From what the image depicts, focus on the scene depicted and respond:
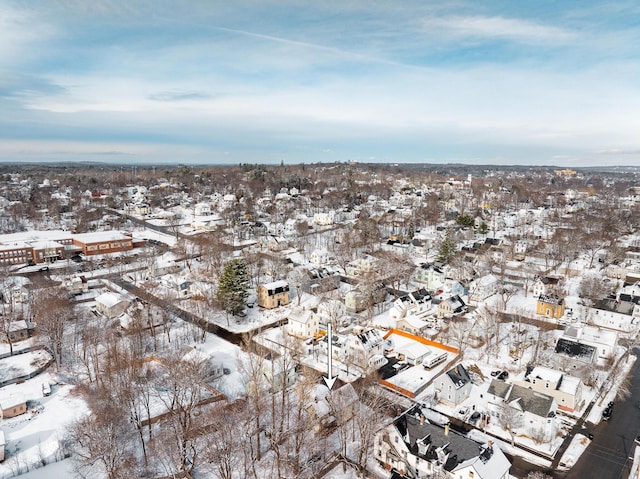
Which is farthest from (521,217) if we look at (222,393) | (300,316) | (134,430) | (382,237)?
(134,430)

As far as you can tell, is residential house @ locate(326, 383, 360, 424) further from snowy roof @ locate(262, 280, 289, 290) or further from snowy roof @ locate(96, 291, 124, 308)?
snowy roof @ locate(96, 291, 124, 308)

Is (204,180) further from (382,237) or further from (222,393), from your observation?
(222,393)

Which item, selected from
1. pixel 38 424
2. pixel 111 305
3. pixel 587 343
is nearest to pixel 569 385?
pixel 587 343

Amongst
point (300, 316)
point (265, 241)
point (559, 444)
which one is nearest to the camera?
point (559, 444)

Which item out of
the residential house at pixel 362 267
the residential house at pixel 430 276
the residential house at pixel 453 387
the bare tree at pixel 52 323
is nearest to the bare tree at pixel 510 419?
the residential house at pixel 453 387

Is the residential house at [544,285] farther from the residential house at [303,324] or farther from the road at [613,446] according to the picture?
the residential house at [303,324]

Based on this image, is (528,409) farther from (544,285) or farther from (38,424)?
(38,424)
